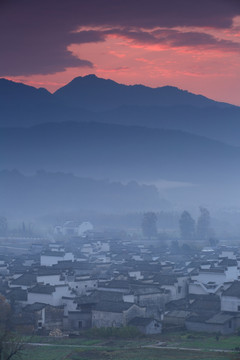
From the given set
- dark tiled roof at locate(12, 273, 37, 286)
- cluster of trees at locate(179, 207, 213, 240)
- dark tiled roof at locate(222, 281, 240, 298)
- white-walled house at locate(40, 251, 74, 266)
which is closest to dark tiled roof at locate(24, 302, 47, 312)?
dark tiled roof at locate(12, 273, 37, 286)

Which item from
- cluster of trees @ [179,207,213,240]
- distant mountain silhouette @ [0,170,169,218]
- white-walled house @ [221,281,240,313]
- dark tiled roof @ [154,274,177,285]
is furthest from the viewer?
distant mountain silhouette @ [0,170,169,218]

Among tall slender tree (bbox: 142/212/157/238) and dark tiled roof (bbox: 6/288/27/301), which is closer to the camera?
dark tiled roof (bbox: 6/288/27/301)

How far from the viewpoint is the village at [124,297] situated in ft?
86.4

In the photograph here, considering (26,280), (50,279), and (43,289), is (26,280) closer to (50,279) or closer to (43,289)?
(50,279)

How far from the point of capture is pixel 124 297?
28.2 metres

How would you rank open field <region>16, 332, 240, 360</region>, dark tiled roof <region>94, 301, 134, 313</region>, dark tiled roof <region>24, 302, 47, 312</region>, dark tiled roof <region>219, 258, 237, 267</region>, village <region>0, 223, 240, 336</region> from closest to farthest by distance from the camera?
open field <region>16, 332, 240, 360</region>
village <region>0, 223, 240, 336</region>
dark tiled roof <region>94, 301, 134, 313</region>
dark tiled roof <region>24, 302, 47, 312</region>
dark tiled roof <region>219, 258, 237, 267</region>

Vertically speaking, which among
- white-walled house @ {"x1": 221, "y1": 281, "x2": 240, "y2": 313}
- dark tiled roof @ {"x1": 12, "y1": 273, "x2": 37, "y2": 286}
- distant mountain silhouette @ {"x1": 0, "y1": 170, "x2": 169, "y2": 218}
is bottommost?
white-walled house @ {"x1": 221, "y1": 281, "x2": 240, "y2": 313}

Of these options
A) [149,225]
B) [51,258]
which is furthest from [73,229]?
[51,258]

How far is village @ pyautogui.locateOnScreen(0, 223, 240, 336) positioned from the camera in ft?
86.4

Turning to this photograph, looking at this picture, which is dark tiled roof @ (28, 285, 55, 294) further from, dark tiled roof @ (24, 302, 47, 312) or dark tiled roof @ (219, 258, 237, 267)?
dark tiled roof @ (219, 258, 237, 267)

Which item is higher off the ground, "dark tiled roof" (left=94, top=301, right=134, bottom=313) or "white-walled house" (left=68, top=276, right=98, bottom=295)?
"white-walled house" (left=68, top=276, right=98, bottom=295)

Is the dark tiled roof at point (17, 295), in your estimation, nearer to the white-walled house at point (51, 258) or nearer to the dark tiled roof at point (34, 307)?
the dark tiled roof at point (34, 307)

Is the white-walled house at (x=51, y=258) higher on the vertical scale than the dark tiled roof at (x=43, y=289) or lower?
higher

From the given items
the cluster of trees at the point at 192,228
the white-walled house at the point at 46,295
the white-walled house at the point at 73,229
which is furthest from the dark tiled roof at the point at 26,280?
the white-walled house at the point at 73,229
